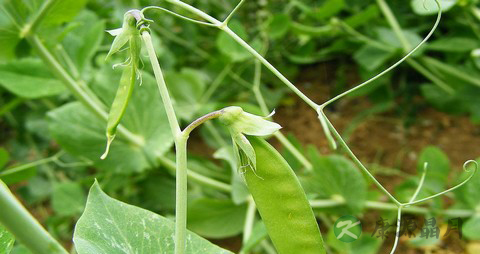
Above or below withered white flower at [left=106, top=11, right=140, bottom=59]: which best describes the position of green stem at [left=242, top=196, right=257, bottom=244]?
above

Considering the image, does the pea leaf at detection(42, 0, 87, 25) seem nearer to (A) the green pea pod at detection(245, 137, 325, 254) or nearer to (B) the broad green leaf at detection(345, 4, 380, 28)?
(A) the green pea pod at detection(245, 137, 325, 254)

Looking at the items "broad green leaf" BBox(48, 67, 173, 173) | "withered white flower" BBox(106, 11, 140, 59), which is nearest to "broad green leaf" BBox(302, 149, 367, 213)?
"broad green leaf" BBox(48, 67, 173, 173)

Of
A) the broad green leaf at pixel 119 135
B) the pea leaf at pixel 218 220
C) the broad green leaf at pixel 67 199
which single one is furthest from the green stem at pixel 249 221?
the broad green leaf at pixel 67 199

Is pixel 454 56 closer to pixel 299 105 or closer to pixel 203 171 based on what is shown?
pixel 299 105

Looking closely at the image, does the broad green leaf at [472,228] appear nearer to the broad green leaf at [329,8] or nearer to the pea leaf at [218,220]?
the pea leaf at [218,220]

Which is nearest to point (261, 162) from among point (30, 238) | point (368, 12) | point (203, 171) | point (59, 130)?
point (30, 238)
